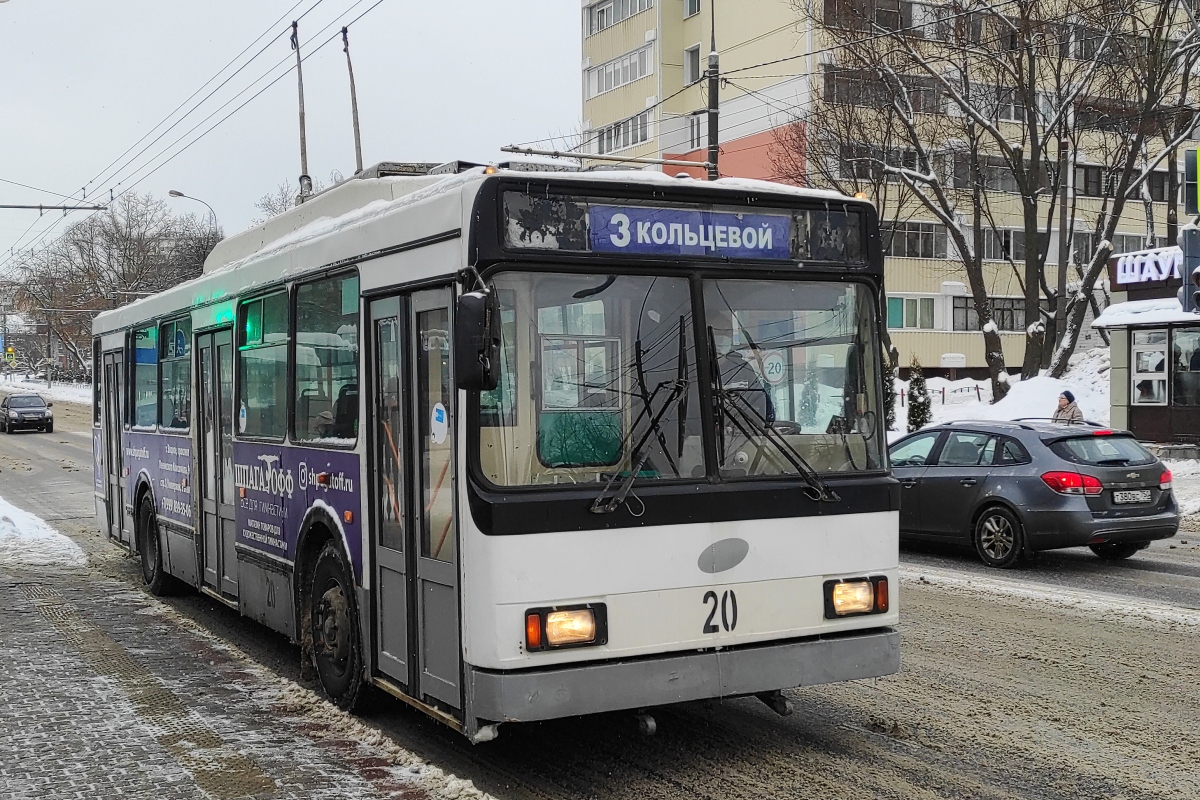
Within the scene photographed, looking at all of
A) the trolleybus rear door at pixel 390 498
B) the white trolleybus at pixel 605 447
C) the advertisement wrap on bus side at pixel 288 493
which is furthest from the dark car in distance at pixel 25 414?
the trolleybus rear door at pixel 390 498

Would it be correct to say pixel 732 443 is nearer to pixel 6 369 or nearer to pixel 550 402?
pixel 550 402

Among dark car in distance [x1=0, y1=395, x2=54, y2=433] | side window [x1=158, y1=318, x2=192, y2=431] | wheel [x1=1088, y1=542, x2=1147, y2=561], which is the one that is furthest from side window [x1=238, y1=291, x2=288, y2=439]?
dark car in distance [x1=0, y1=395, x2=54, y2=433]

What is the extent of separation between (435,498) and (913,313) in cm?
4976

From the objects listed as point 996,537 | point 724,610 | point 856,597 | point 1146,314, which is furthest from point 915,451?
point 1146,314

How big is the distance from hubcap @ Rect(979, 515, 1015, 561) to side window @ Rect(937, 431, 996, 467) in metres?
0.66

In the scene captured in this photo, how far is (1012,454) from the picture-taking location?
44.4 feet

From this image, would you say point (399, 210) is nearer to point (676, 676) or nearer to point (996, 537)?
point (676, 676)

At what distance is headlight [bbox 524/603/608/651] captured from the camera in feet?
18.4

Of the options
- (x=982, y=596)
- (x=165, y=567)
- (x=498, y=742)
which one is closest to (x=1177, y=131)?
(x=982, y=596)

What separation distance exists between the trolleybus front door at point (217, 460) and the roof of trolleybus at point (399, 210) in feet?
1.14

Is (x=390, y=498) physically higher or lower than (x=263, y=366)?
lower

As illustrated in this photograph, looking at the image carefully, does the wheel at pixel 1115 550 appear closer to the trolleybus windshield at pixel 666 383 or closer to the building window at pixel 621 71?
the trolleybus windshield at pixel 666 383

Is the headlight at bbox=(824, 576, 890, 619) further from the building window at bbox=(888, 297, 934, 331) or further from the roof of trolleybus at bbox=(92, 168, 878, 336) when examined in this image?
the building window at bbox=(888, 297, 934, 331)

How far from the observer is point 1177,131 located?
35.3 meters
